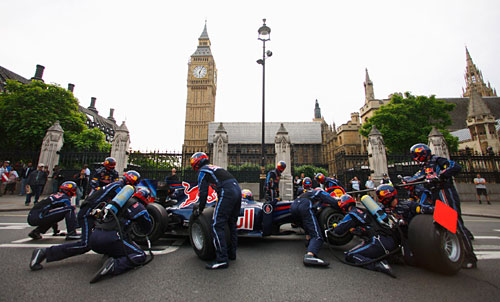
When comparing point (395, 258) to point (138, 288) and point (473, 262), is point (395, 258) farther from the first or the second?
point (138, 288)

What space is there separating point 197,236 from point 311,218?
1.91m

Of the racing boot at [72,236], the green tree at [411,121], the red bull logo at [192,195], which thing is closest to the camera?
the racing boot at [72,236]

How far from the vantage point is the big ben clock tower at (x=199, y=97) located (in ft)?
217

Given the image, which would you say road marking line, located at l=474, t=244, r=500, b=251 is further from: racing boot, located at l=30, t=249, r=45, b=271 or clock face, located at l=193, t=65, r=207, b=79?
clock face, located at l=193, t=65, r=207, b=79

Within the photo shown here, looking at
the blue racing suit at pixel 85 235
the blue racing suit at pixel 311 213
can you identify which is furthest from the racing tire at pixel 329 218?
the blue racing suit at pixel 85 235

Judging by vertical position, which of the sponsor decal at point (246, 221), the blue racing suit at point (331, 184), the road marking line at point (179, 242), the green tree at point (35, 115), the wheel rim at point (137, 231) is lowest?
the road marking line at point (179, 242)

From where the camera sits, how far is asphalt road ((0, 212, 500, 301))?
2369mm

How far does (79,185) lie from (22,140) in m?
16.7

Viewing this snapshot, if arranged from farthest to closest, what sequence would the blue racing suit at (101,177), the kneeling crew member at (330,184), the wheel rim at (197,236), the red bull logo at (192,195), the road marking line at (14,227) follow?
1. the blue racing suit at (101,177)
2. the kneeling crew member at (330,184)
3. the road marking line at (14,227)
4. the red bull logo at (192,195)
5. the wheel rim at (197,236)

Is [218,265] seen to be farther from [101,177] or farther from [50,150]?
[50,150]

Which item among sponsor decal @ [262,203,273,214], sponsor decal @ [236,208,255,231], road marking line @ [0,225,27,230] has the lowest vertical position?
road marking line @ [0,225,27,230]

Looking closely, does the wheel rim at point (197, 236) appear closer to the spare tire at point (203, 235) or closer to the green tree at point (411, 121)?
the spare tire at point (203, 235)

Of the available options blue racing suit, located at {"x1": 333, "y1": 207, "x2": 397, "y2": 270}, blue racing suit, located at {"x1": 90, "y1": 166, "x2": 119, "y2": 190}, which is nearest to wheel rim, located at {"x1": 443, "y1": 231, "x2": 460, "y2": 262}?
blue racing suit, located at {"x1": 333, "y1": 207, "x2": 397, "y2": 270}

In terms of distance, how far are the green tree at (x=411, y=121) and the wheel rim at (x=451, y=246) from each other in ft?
89.4
